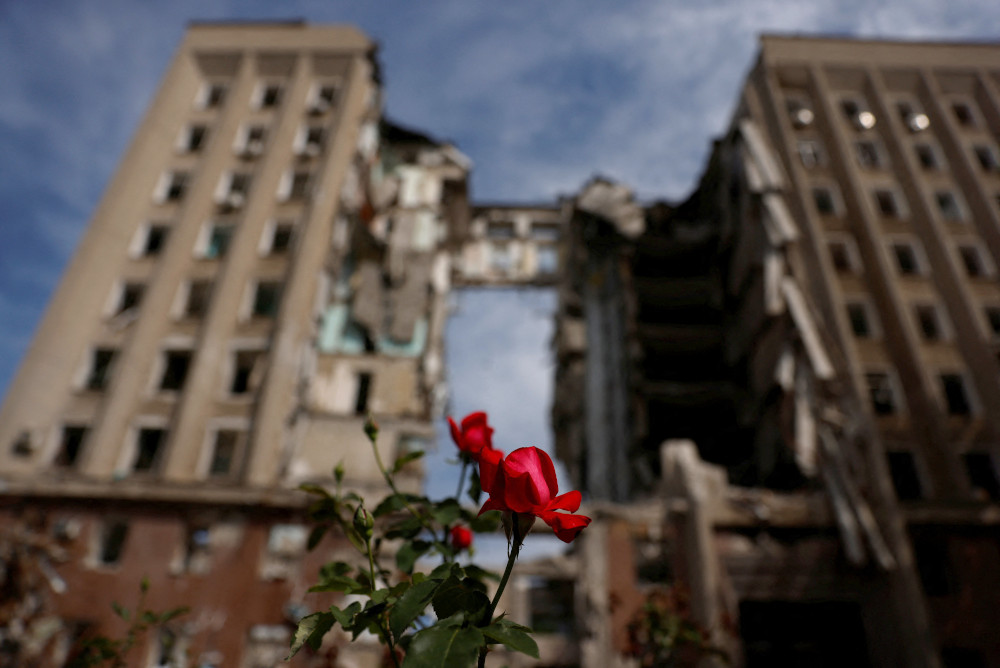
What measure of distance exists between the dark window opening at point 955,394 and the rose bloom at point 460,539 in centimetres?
2129

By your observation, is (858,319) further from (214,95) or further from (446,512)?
(214,95)

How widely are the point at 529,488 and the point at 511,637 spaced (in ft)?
1.26

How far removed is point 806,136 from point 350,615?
93.9ft

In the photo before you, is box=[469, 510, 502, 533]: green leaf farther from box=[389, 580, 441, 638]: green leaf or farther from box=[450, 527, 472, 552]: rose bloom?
box=[389, 580, 441, 638]: green leaf

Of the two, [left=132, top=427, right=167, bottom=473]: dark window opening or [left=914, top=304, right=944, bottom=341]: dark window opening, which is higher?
[left=914, top=304, right=944, bottom=341]: dark window opening

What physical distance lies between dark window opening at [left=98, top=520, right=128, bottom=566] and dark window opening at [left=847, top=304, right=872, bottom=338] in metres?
24.3

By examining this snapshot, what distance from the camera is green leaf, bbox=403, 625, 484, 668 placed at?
4.49 feet

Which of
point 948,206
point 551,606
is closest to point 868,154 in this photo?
point 948,206

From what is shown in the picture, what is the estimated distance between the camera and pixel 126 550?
1484 cm

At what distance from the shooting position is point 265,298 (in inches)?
864

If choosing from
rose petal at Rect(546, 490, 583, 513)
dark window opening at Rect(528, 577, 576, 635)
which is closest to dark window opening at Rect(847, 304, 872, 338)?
dark window opening at Rect(528, 577, 576, 635)

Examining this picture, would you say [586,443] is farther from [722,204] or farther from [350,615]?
[350,615]

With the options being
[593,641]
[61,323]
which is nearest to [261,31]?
[61,323]

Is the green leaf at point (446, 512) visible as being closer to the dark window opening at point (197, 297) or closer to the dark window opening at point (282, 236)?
Answer: the dark window opening at point (197, 297)
